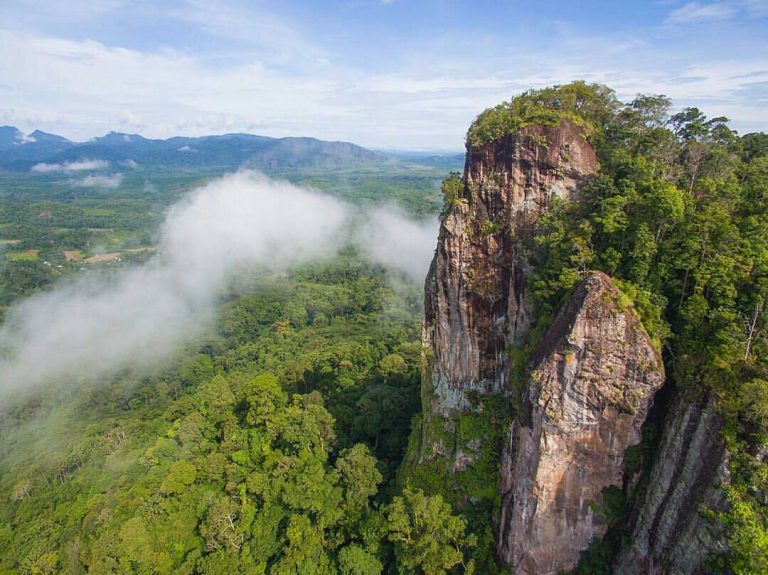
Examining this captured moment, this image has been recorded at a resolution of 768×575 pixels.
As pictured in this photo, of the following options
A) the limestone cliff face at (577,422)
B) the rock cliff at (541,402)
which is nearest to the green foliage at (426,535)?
the rock cliff at (541,402)

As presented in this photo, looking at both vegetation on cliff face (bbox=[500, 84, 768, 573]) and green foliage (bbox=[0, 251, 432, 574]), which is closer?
vegetation on cliff face (bbox=[500, 84, 768, 573])

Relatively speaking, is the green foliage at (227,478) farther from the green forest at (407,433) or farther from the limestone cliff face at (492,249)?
the limestone cliff face at (492,249)

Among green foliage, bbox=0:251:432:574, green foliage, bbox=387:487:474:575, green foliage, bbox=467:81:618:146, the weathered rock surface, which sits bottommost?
green foliage, bbox=0:251:432:574

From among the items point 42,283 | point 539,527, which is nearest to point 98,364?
point 42,283

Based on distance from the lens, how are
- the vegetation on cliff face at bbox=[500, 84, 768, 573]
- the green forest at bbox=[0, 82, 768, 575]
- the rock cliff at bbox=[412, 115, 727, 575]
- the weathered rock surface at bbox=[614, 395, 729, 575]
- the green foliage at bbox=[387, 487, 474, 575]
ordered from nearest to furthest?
the vegetation on cliff face at bbox=[500, 84, 768, 573], the weathered rock surface at bbox=[614, 395, 729, 575], the green forest at bbox=[0, 82, 768, 575], the rock cliff at bbox=[412, 115, 727, 575], the green foliage at bbox=[387, 487, 474, 575]

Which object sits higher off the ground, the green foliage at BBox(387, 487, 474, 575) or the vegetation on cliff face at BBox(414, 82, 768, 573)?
the vegetation on cliff face at BBox(414, 82, 768, 573)

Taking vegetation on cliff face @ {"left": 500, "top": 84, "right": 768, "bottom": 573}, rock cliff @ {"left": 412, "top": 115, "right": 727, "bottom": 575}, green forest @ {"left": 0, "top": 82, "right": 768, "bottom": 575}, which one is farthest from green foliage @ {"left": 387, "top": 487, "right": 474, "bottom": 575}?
vegetation on cliff face @ {"left": 500, "top": 84, "right": 768, "bottom": 573}

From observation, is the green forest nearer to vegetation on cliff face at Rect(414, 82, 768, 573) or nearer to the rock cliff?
vegetation on cliff face at Rect(414, 82, 768, 573)
